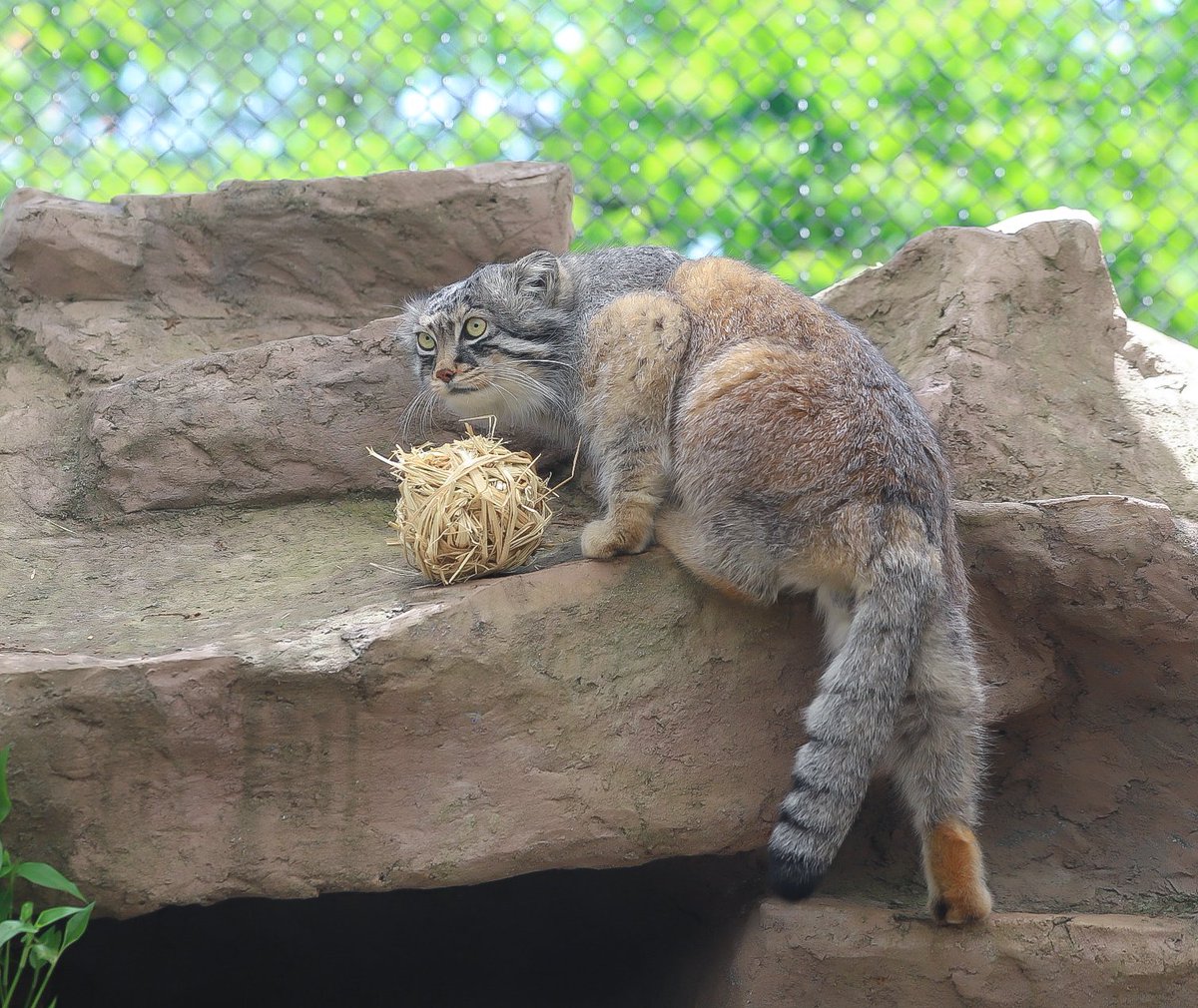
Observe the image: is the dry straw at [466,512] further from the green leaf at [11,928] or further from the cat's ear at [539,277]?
the green leaf at [11,928]

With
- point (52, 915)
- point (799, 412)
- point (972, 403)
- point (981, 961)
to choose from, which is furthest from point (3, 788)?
point (972, 403)

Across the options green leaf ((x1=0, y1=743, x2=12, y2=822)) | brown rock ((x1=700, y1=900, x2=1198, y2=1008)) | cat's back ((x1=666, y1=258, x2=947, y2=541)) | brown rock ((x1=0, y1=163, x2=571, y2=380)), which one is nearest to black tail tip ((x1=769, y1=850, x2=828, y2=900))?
brown rock ((x1=700, y1=900, x2=1198, y2=1008))

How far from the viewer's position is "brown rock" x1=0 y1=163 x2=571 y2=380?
211 inches

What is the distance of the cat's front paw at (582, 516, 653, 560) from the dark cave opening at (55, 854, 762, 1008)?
1.14 meters

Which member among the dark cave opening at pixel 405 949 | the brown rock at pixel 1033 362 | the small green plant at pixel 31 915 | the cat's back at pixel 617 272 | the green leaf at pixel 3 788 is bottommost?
the dark cave opening at pixel 405 949

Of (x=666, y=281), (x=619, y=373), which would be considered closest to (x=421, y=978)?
(x=619, y=373)

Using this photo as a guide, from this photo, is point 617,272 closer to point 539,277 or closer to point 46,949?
point 539,277

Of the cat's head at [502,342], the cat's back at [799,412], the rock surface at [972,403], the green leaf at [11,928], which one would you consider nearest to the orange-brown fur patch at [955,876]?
the cat's back at [799,412]

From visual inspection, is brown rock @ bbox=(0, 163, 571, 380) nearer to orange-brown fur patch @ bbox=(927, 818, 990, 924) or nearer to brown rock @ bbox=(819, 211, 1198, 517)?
brown rock @ bbox=(819, 211, 1198, 517)

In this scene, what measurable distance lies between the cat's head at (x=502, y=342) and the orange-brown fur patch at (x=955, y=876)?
1922 millimetres

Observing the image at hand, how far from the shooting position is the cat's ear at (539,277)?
4.66m

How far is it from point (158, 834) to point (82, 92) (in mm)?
3995

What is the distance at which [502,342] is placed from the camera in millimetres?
4594

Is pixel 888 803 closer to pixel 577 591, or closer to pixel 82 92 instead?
pixel 577 591
